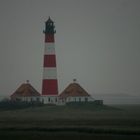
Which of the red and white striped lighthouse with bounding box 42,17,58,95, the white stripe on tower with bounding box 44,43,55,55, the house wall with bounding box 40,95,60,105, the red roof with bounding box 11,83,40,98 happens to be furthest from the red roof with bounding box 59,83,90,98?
the white stripe on tower with bounding box 44,43,55,55

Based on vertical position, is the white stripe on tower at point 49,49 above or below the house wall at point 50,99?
above

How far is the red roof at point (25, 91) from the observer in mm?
96812

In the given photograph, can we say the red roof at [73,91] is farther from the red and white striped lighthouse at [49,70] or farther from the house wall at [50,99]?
the red and white striped lighthouse at [49,70]

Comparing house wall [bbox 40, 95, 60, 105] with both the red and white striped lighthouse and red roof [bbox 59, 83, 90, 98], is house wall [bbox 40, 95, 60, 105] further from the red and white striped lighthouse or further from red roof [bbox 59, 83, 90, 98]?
red roof [bbox 59, 83, 90, 98]

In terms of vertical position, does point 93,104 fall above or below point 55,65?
below

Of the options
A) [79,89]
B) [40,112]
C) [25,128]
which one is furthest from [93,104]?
[25,128]

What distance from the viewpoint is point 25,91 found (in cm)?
9719

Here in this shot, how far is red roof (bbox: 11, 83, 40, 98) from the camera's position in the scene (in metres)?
96.8

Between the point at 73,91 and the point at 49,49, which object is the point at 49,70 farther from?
the point at 73,91

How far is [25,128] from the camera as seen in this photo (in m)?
54.0

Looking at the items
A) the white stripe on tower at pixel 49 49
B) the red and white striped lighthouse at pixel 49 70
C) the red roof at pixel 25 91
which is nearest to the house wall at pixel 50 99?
the red and white striped lighthouse at pixel 49 70

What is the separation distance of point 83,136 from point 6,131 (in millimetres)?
7394

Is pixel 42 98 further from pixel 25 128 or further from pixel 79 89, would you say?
pixel 25 128

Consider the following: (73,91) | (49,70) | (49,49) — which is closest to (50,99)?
(49,70)
